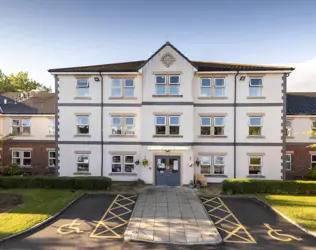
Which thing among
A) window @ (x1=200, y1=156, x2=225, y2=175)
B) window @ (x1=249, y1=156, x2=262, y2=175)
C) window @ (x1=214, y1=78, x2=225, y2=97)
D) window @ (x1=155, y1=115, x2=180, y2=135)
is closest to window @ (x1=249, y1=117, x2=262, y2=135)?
window @ (x1=249, y1=156, x2=262, y2=175)

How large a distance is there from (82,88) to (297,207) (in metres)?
20.3

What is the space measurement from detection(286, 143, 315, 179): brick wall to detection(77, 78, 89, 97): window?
22.3m

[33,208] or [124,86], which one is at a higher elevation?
[124,86]

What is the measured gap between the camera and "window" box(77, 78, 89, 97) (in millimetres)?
19266

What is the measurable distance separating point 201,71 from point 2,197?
19.3 metres

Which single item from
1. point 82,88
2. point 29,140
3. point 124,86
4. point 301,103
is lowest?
point 29,140

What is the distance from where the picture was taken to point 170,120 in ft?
59.6

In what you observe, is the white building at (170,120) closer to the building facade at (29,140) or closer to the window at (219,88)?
the window at (219,88)

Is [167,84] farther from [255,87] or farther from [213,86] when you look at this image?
[255,87]

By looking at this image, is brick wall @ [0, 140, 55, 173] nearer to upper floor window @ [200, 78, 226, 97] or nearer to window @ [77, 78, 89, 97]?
window @ [77, 78, 89, 97]

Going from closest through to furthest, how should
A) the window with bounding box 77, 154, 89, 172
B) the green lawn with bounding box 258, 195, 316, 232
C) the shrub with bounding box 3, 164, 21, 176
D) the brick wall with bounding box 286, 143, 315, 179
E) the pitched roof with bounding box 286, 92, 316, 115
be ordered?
the green lawn with bounding box 258, 195, 316, 232 < the window with bounding box 77, 154, 89, 172 < the shrub with bounding box 3, 164, 21, 176 < the brick wall with bounding box 286, 143, 315, 179 < the pitched roof with bounding box 286, 92, 316, 115

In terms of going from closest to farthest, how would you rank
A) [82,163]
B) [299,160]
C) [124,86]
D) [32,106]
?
[124,86]
[82,163]
[299,160]
[32,106]

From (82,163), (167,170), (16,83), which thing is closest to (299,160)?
(167,170)

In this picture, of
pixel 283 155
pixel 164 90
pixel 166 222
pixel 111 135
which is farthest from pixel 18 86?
pixel 283 155
